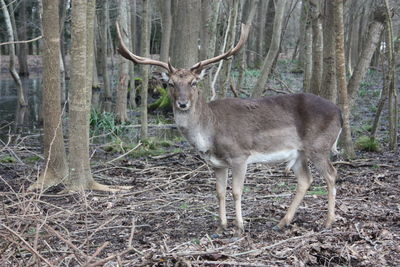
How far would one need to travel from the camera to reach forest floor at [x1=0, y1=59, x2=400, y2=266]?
5254 millimetres

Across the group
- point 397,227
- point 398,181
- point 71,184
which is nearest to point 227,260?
point 397,227

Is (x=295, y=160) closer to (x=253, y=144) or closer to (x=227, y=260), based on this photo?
(x=253, y=144)

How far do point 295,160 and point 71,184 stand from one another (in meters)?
3.38

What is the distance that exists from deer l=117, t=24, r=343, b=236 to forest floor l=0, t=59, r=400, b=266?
1.64 feet

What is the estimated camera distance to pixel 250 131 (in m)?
7.18

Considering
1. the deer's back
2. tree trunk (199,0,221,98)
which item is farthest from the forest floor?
tree trunk (199,0,221,98)

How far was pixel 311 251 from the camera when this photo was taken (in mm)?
5801

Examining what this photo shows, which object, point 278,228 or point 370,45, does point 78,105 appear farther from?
point 370,45

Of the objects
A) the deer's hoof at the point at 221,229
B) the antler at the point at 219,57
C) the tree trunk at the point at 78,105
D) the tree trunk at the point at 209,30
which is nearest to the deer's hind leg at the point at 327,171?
the deer's hoof at the point at 221,229

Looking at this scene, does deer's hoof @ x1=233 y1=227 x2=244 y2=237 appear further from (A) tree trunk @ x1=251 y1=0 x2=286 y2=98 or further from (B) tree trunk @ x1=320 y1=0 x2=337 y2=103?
(A) tree trunk @ x1=251 y1=0 x2=286 y2=98

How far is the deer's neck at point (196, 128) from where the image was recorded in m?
6.98

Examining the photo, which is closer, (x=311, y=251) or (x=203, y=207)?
(x=311, y=251)

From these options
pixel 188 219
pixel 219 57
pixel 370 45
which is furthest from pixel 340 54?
pixel 188 219

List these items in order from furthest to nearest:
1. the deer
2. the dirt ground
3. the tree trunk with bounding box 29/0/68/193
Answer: the tree trunk with bounding box 29/0/68/193, the deer, the dirt ground
